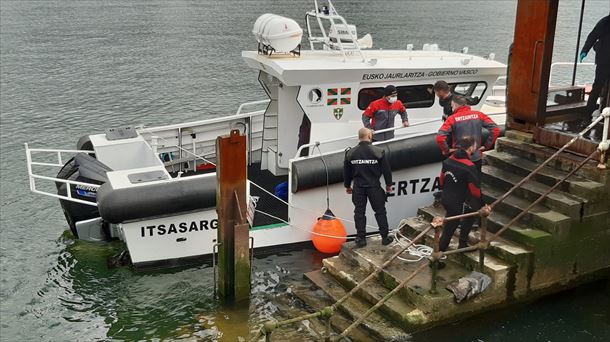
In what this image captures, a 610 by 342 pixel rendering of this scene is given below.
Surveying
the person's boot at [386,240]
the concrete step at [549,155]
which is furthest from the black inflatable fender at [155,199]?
the concrete step at [549,155]

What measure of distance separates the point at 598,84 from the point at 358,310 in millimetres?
4784

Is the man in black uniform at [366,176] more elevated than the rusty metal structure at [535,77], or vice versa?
the rusty metal structure at [535,77]

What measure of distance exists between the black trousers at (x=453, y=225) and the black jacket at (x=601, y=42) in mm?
3148

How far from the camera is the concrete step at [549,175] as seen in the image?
7927 millimetres

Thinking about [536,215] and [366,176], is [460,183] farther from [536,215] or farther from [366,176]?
[366,176]

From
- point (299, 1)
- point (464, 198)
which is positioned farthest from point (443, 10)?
point (464, 198)

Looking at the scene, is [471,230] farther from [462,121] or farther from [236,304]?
[236,304]

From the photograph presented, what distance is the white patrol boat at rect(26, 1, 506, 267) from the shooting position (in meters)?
9.12

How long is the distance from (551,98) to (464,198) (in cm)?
317

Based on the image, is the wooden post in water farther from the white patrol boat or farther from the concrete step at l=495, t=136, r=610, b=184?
the concrete step at l=495, t=136, r=610, b=184

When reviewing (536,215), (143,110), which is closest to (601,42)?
(536,215)

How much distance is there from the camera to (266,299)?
867cm

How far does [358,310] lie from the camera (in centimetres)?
759

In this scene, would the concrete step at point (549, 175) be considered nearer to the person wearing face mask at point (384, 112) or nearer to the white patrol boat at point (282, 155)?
the white patrol boat at point (282, 155)
